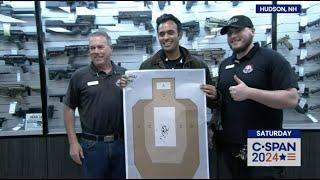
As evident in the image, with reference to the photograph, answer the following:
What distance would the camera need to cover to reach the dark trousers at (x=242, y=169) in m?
2.50

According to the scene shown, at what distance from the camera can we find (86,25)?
13.7 feet

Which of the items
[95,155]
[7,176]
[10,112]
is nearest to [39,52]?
[10,112]

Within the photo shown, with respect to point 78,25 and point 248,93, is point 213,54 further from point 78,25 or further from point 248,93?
point 248,93

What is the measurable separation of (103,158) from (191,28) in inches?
73.4

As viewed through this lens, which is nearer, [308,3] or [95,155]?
[95,155]

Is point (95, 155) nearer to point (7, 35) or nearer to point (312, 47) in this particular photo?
point (7, 35)

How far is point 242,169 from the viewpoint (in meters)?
2.64

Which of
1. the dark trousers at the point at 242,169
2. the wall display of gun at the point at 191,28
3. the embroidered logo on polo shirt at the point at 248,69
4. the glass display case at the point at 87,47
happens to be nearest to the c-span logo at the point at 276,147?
the dark trousers at the point at 242,169

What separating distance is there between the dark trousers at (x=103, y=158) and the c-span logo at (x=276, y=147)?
1.03 m

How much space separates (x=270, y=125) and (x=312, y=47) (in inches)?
74.6

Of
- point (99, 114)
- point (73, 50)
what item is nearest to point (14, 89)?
point (73, 50)

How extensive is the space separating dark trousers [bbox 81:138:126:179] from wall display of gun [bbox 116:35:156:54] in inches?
58.9

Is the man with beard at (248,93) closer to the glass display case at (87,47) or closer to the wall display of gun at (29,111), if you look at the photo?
the glass display case at (87,47)

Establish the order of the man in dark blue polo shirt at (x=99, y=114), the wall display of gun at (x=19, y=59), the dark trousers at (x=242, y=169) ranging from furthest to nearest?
the wall display of gun at (x=19, y=59), the man in dark blue polo shirt at (x=99, y=114), the dark trousers at (x=242, y=169)
